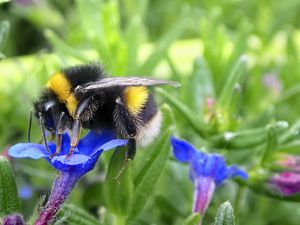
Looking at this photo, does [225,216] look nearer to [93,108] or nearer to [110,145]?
[110,145]

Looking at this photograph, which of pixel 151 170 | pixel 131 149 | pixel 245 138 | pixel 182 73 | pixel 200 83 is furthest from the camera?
pixel 182 73

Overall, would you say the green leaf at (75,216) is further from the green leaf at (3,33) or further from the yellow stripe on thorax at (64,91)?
the green leaf at (3,33)

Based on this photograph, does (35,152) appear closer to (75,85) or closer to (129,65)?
(75,85)

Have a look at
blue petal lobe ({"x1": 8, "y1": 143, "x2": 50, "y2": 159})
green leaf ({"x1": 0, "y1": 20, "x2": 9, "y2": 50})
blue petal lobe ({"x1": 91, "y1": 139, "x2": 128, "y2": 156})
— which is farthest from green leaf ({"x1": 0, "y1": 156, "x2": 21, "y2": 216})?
green leaf ({"x1": 0, "y1": 20, "x2": 9, "y2": 50})

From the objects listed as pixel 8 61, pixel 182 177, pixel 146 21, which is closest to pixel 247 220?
pixel 182 177

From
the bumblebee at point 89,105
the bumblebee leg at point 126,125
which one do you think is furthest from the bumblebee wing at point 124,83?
the bumblebee leg at point 126,125

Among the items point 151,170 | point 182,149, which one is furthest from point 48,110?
point 182,149
